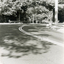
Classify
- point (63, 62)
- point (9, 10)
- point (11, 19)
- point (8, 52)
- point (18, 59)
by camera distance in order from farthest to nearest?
point (11, 19) < point (9, 10) < point (8, 52) < point (18, 59) < point (63, 62)

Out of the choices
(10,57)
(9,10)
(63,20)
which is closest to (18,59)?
(10,57)

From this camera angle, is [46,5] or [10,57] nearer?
[10,57]

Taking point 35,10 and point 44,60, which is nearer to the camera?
point 44,60

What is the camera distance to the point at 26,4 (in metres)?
40.3

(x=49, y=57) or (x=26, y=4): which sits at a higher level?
(x=26, y=4)

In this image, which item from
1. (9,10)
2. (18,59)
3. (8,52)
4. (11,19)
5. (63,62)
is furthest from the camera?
(11,19)

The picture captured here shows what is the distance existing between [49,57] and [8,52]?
6.46 ft

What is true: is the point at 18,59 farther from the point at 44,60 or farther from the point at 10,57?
the point at 44,60

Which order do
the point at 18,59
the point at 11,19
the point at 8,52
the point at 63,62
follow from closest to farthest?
the point at 63,62
the point at 18,59
the point at 8,52
the point at 11,19

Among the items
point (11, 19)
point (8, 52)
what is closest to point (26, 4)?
point (11, 19)

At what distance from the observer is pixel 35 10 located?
130 feet

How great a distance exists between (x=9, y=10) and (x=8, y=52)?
3246 cm

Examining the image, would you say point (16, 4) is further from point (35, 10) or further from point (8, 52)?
point (8, 52)

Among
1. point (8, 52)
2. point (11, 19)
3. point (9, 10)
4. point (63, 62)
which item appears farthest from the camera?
point (11, 19)
